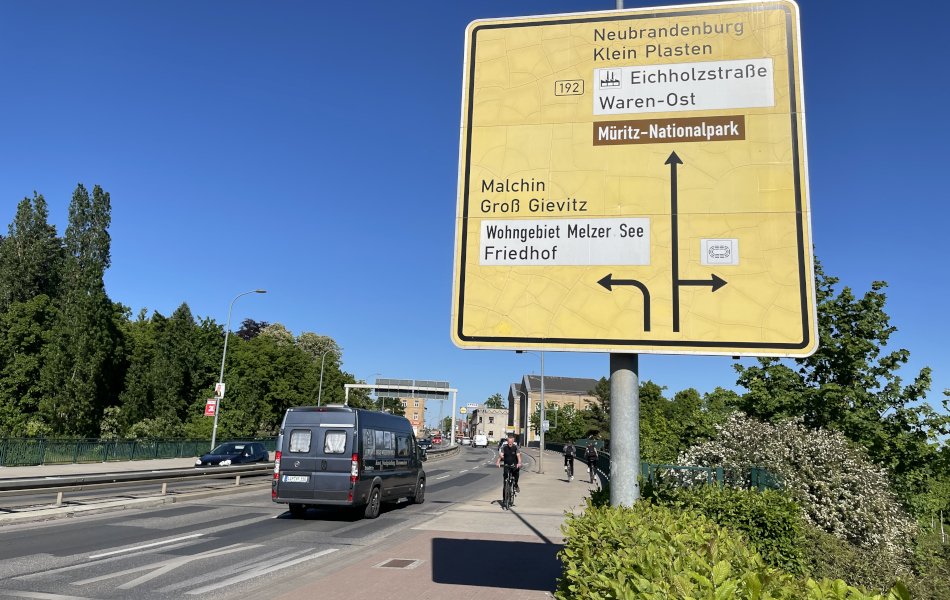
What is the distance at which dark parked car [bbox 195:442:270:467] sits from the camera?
25.8m

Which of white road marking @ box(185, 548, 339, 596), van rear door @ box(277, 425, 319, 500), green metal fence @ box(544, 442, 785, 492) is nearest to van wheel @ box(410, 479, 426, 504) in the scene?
van rear door @ box(277, 425, 319, 500)

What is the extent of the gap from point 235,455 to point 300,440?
45.1 feet

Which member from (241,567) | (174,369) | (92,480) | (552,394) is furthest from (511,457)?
(552,394)

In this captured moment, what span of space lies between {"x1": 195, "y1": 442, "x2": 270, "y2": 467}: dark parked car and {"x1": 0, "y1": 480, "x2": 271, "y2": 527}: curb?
751cm

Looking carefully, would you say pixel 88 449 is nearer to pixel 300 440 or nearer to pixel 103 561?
pixel 300 440

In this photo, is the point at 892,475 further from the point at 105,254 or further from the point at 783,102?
the point at 105,254

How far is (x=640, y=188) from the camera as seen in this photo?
4.61 meters

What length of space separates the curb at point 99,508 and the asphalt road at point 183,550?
0.28 m

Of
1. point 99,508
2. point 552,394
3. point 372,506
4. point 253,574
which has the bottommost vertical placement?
point 99,508

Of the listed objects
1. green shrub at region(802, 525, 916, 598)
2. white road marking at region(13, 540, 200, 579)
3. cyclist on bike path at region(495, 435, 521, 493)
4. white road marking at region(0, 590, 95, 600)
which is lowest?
white road marking at region(13, 540, 200, 579)

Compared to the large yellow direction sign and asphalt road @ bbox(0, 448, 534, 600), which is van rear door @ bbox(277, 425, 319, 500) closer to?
asphalt road @ bbox(0, 448, 534, 600)

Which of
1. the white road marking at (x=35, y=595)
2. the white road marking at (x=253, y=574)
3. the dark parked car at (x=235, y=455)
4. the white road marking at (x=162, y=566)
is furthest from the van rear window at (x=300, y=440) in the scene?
the dark parked car at (x=235, y=455)

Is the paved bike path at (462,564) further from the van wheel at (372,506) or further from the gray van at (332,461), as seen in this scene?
the gray van at (332,461)

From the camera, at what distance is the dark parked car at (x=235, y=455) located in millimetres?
25828
